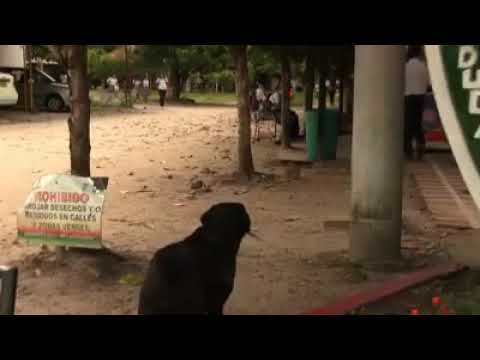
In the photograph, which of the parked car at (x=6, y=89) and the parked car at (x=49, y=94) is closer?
the parked car at (x=6, y=89)

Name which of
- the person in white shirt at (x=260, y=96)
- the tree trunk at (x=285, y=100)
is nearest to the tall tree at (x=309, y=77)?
the tree trunk at (x=285, y=100)

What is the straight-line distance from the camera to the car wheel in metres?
27.4

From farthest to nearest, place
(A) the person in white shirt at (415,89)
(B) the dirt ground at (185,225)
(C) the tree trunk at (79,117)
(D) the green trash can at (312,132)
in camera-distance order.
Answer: (D) the green trash can at (312,132) < (A) the person in white shirt at (415,89) < (C) the tree trunk at (79,117) < (B) the dirt ground at (185,225)

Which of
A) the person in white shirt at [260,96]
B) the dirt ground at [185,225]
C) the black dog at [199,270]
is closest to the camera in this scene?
the black dog at [199,270]

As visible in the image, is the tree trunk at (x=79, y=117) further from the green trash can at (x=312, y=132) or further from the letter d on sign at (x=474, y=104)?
the green trash can at (x=312, y=132)

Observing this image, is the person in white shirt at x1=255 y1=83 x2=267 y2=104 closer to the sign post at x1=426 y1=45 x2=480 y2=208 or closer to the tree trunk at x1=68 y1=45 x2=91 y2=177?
the tree trunk at x1=68 y1=45 x2=91 y2=177

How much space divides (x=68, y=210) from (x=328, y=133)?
7864 millimetres

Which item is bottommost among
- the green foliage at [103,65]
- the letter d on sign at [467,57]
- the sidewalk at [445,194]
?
the sidewalk at [445,194]

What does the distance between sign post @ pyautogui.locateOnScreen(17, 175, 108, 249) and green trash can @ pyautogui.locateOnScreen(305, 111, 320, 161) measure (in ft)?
24.3

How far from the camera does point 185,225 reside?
8.11 m

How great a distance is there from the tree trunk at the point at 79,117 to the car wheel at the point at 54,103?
21.5m

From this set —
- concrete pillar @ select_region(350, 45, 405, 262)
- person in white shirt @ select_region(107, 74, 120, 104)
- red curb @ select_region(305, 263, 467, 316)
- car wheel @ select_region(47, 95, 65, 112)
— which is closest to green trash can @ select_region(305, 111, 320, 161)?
concrete pillar @ select_region(350, 45, 405, 262)

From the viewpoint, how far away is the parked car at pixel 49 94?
88.8 feet

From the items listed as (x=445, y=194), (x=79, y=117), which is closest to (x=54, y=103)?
(x=445, y=194)
